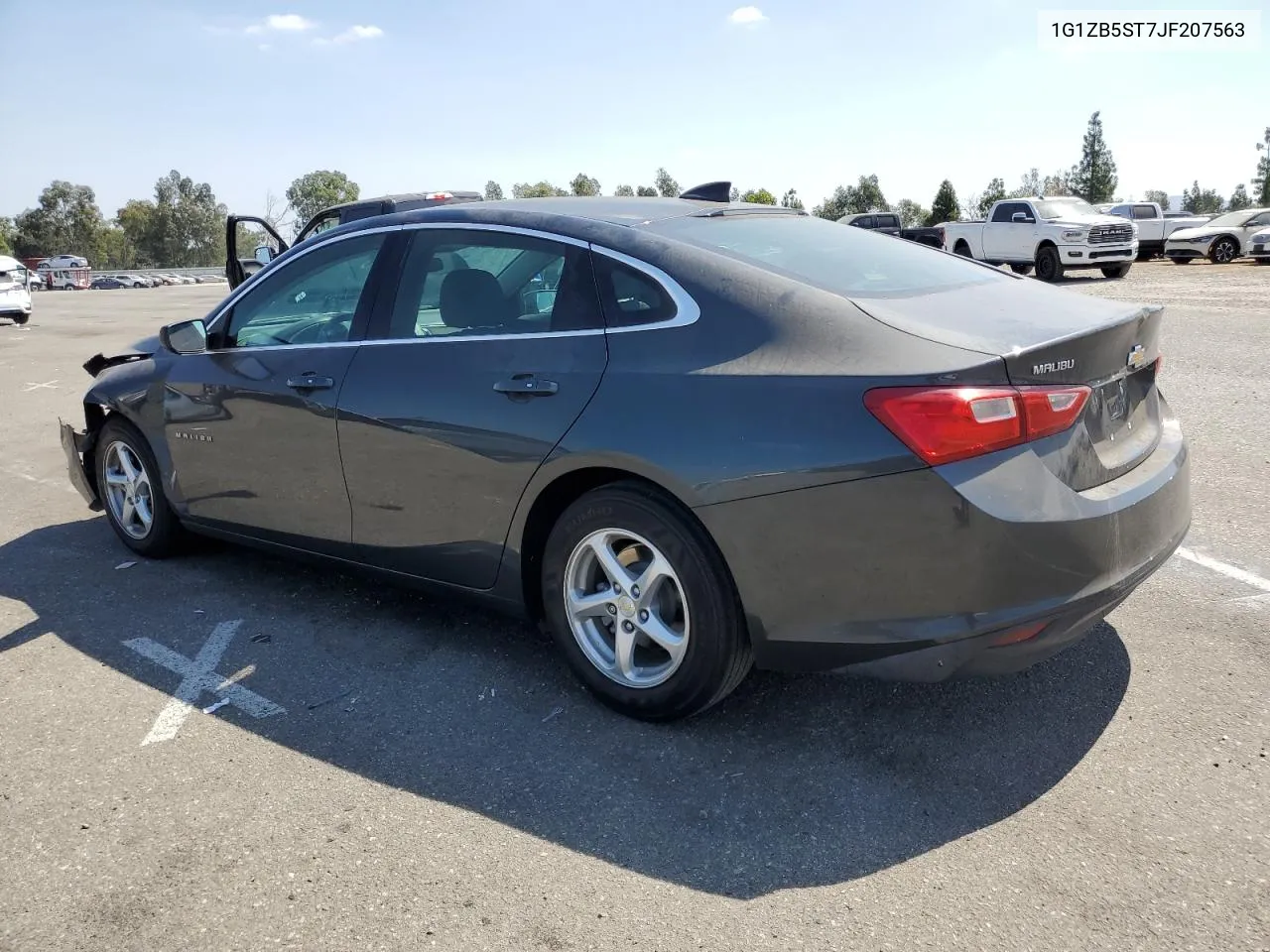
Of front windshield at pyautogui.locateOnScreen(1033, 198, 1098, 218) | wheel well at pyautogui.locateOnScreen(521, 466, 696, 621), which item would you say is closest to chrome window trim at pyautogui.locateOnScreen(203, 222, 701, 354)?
wheel well at pyautogui.locateOnScreen(521, 466, 696, 621)

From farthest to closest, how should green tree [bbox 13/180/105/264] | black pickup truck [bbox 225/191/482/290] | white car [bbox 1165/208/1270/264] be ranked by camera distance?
green tree [bbox 13/180/105/264] → white car [bbox 1165/208/1270/264] → black pickup truck [bbox 225/191/482/290]

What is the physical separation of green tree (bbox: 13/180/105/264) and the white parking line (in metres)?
139

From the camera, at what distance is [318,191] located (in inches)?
3853

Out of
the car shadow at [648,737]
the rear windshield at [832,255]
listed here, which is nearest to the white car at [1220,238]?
the rear windshield at [832,255]

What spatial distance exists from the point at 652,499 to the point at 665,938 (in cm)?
127

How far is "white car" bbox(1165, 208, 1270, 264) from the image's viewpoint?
90.8ft

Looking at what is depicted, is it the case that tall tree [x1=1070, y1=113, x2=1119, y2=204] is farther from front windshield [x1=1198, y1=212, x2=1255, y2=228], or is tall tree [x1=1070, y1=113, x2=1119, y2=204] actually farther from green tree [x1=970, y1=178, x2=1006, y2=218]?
front windshield [x1=1198, y1=212, x2=1255, y2=228]

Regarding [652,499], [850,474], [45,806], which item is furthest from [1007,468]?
[45,806]

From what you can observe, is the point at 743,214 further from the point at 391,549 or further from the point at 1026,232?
the point at 1026,232

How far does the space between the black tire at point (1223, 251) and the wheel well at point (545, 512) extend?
29.8 metres

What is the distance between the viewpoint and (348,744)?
3.36 metres

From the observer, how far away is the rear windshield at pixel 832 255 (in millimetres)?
3369

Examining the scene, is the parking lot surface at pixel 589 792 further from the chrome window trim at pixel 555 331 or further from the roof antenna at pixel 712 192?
the roof antenna at pixel 712 192

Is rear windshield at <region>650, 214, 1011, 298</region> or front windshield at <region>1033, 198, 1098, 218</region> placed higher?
front windshield at <region>1033, 198, 1098, 218</region>
